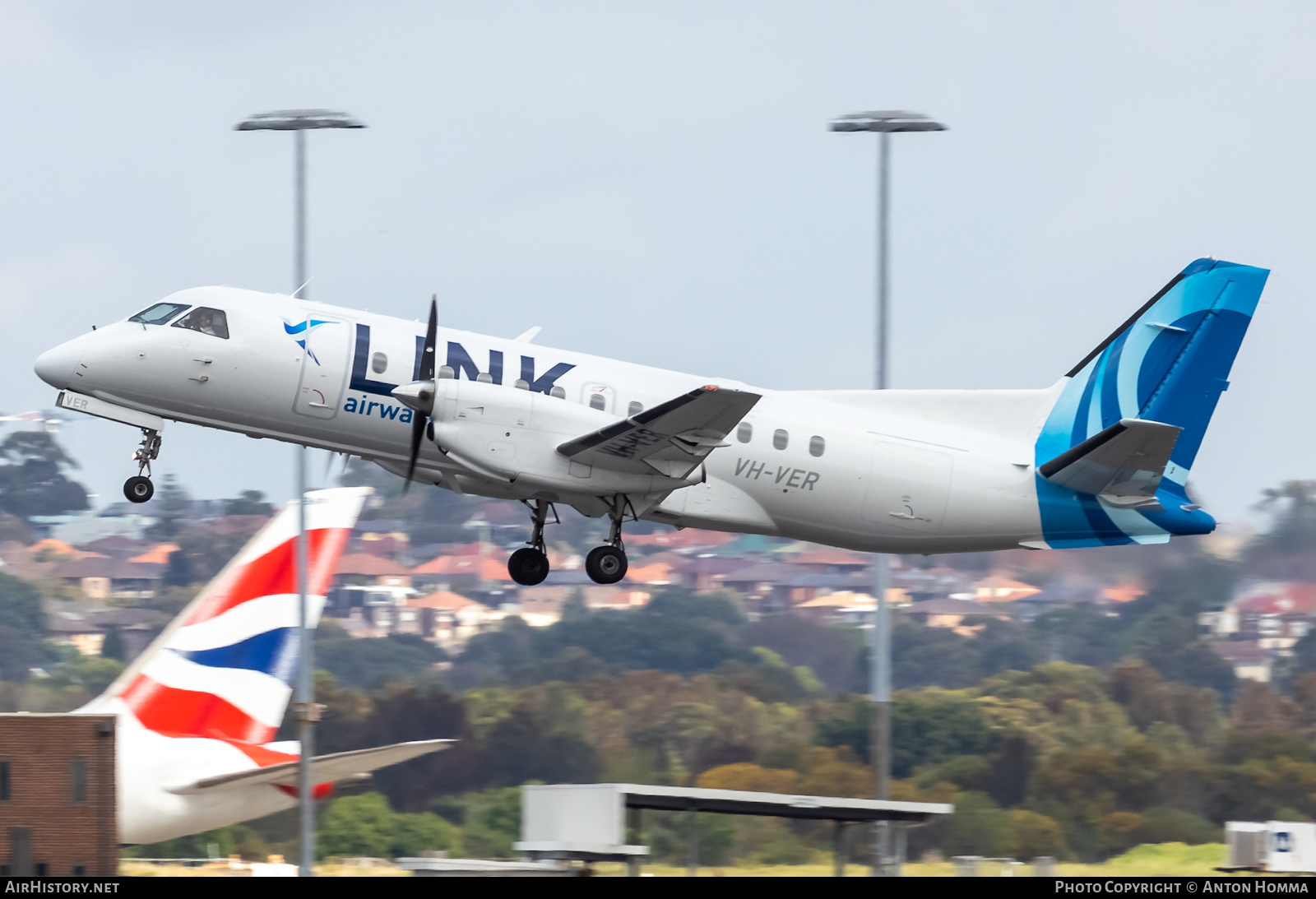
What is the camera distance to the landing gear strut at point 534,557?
1905 cm

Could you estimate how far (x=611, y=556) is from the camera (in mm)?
18969

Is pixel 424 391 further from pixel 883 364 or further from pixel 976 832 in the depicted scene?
pixel 976 832

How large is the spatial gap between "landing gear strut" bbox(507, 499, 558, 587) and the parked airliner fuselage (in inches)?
25.2

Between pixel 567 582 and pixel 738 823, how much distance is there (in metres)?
22.3

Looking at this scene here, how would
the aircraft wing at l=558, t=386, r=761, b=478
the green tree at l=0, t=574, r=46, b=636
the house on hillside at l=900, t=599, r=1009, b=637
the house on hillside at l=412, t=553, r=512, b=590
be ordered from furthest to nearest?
the house on hillside at l=412, t=553, r=512, b=590, the green tree at l=0, t=574, r=46, b=636, the house on hillside at l=900, t=599, r=1009, b=637, the aircraft wing at l=558, t=386, r=761, b=478

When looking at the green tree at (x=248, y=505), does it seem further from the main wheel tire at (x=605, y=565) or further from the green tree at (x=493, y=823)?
the main wheel tire at (x=605, y=565)

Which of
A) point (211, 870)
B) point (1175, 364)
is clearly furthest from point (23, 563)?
point (1175, 364)

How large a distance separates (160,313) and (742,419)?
6509 millimetres

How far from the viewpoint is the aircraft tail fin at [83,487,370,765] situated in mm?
22172

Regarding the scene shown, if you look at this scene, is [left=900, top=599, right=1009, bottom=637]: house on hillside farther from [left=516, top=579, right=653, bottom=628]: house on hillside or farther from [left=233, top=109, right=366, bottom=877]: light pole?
[left=233, top=109, right=366, bottom=877]: light pole

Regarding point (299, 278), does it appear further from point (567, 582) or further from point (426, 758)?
point (567, 582)

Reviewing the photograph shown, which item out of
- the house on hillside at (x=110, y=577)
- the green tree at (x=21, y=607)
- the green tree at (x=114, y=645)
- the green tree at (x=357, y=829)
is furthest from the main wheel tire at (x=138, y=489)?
the house on hillside at (x=110, y=577)

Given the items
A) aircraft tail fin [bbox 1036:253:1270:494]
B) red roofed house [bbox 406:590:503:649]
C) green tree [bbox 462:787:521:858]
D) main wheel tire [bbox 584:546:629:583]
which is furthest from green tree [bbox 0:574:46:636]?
aircraft tail fin [bbox 1036:253:1270:494]

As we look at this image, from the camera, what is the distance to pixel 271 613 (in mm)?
23422
